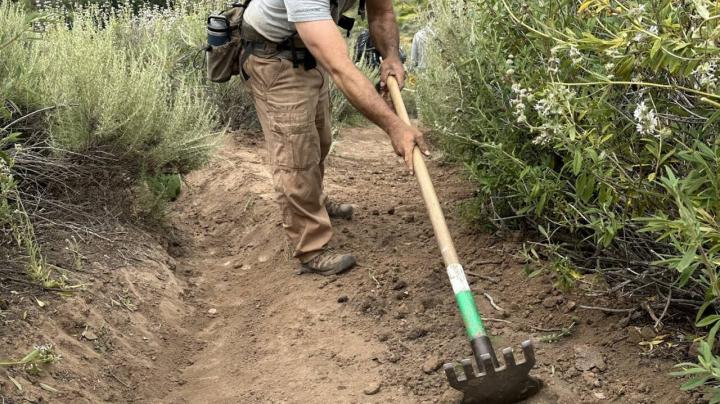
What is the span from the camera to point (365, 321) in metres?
4.17

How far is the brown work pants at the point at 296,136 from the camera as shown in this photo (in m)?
4.55

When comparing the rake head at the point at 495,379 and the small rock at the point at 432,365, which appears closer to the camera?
the rake head at the point at 495,379

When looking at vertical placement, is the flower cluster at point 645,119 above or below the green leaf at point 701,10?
below

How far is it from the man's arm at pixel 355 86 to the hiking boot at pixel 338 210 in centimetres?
176

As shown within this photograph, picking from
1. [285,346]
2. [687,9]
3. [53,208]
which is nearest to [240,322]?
[285,346]

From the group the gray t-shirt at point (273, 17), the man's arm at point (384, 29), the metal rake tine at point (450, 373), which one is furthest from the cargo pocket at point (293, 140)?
the metal rake tine at point (450, 373)

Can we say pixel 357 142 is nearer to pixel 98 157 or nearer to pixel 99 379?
pixel 98 157

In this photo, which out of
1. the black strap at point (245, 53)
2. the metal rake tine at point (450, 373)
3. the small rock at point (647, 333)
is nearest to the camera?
the metal rake tine at point (450, 373)

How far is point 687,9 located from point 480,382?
1.44 m

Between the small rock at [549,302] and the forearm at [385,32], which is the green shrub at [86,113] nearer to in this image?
the forearm at [385,32]

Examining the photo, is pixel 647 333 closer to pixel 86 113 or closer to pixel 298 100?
pixel 298 100

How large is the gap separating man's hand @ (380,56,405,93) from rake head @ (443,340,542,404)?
1.88 m

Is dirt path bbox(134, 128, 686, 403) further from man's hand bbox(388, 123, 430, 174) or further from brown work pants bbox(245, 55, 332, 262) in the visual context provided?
man's hand bbox(388, 123, 430, 174)

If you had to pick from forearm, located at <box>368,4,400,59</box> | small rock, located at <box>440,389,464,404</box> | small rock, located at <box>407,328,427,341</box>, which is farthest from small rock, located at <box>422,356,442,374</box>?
forearm, located at <box>368,4,400,59</box>
